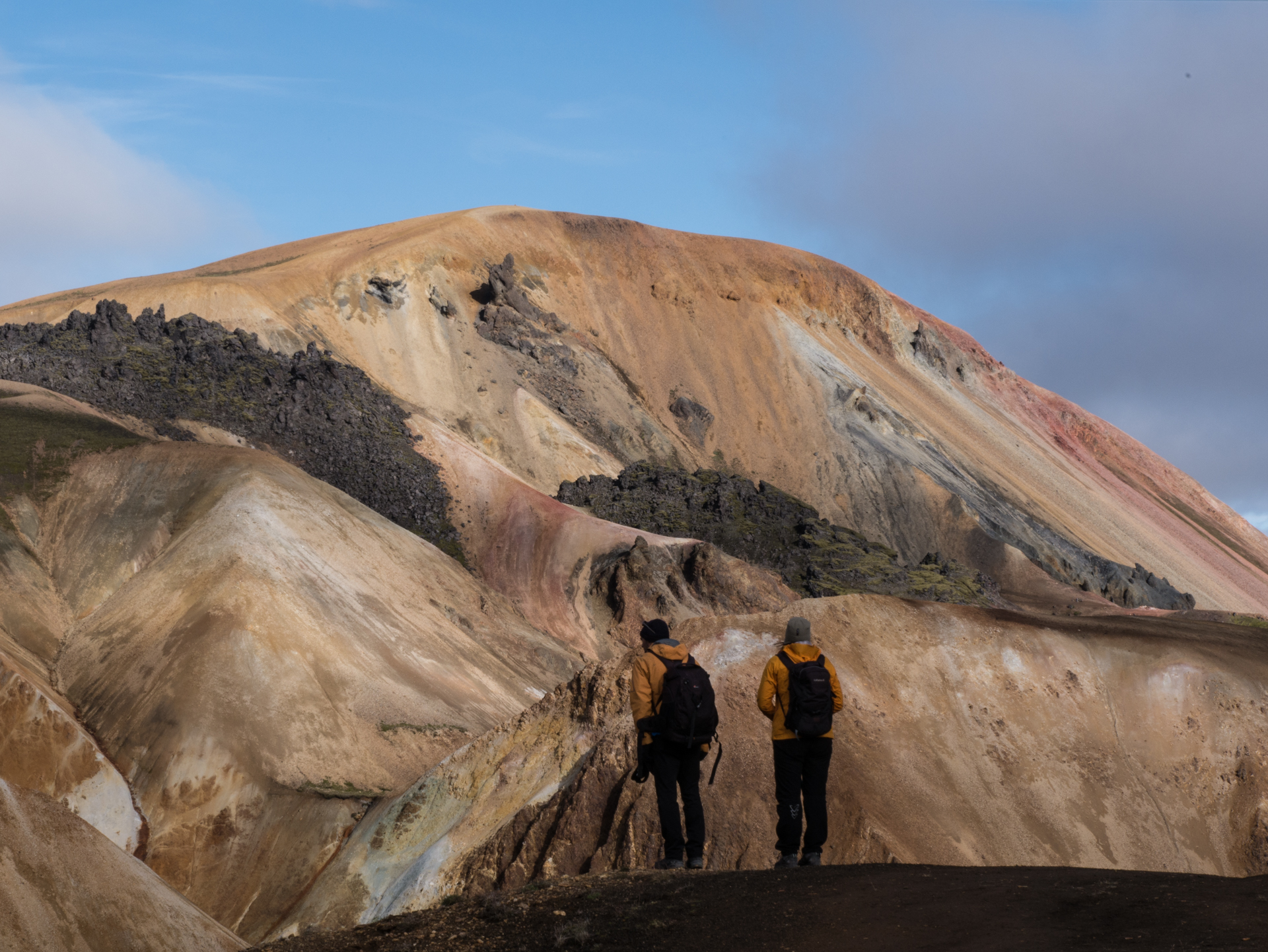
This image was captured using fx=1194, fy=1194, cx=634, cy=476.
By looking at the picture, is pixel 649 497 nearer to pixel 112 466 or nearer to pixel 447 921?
pixel 112 466

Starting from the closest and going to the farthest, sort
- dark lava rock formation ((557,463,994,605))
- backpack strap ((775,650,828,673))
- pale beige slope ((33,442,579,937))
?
1. backpack strap ((775,650,828,673))
2. pale beige slope ((33,442,579,937))
3. dark lava rock formation ((557,463,994,605))

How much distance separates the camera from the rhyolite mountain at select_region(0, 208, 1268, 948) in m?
13.8

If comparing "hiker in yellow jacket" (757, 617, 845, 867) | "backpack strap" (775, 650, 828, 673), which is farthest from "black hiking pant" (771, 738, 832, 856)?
"backpack strap" (775, 650, 828, 673)

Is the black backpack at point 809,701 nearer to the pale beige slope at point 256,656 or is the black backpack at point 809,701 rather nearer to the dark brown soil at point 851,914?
the dark brown soil at point 851,914

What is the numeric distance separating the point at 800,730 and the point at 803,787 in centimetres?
A: 60

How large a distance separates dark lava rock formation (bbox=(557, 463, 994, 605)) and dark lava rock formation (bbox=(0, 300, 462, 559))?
7204 millimetres

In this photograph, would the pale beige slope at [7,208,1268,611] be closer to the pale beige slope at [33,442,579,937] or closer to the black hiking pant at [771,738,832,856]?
the pale beige slope at [33,442,579,937]

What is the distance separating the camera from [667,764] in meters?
9.12

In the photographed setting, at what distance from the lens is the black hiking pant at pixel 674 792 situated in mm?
9062

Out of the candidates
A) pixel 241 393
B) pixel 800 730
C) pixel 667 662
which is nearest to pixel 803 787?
pixel 800 730

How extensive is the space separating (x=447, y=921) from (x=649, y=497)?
127 feet

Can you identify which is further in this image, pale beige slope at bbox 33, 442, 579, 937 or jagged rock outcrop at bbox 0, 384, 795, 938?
jagged rock outcrop at bbox 0, 384, 795, 938

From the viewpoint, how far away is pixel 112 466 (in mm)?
30953

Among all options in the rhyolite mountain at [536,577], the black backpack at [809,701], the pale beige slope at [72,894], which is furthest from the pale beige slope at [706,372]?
the black backpack at [809,701]
